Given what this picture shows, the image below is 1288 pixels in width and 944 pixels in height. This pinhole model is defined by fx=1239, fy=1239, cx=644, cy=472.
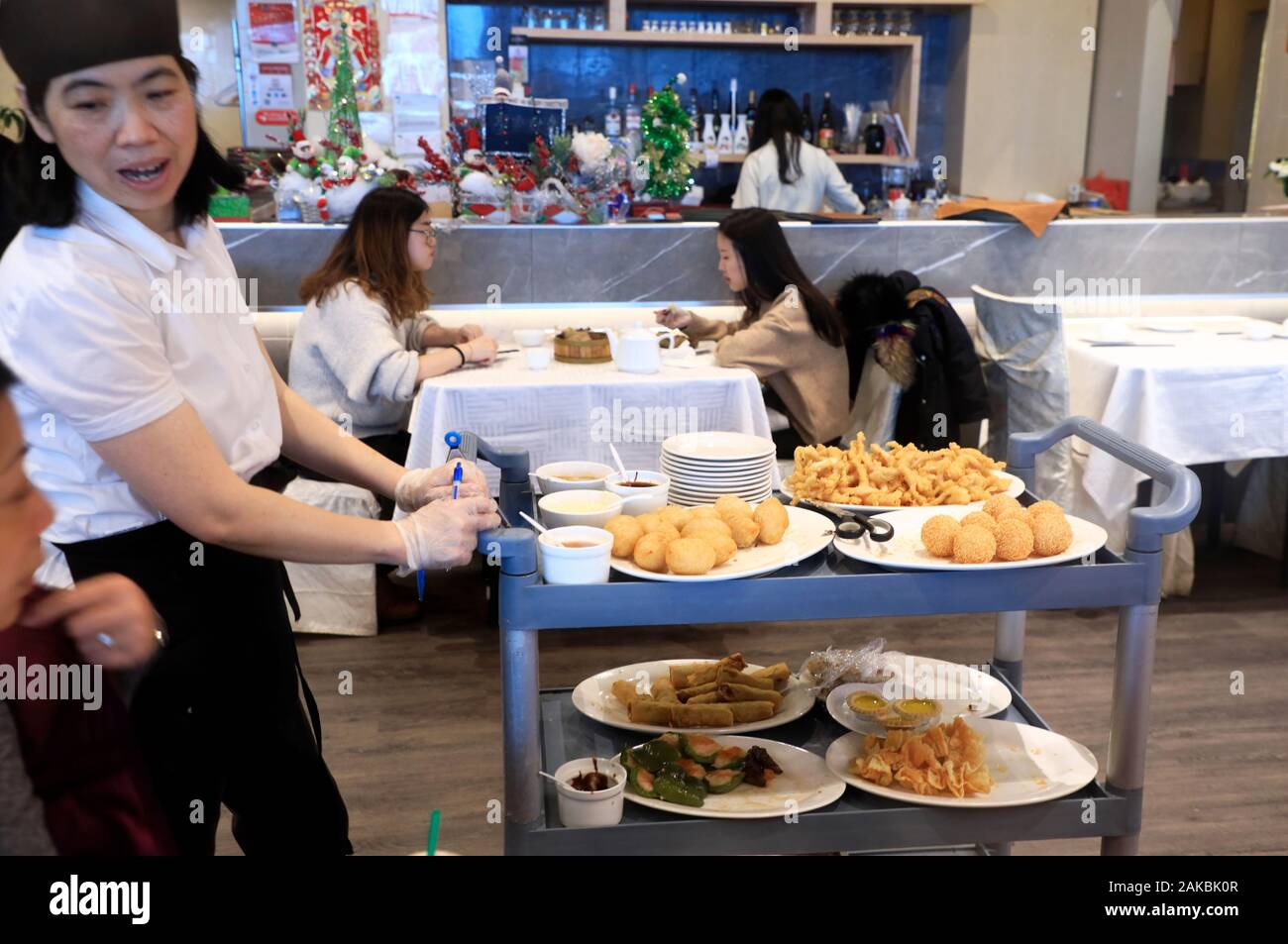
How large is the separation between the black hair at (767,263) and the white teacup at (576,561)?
Result: 256cm

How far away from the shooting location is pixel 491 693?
3.29 metres

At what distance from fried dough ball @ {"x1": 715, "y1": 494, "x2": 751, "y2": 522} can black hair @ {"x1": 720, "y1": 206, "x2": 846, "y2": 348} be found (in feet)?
7.83

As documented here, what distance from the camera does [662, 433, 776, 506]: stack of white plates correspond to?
1.73m

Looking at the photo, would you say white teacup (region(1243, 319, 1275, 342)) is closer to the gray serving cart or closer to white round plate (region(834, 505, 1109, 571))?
the gray serving cart

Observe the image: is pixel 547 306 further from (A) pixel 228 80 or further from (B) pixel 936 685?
(A) pixel 228 80

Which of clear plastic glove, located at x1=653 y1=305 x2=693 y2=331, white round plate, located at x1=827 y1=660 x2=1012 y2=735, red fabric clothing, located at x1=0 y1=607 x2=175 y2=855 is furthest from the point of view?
clear plastic glove, located at x1=653 y1=305 x2=693 y2=331

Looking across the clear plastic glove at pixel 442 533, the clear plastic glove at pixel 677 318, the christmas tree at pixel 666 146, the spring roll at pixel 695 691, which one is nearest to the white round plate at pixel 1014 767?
the spring roll at pixel 695 691

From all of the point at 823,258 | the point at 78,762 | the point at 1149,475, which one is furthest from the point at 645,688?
the point at 823,258

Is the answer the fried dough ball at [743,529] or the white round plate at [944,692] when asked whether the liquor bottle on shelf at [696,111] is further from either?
the fried dough ball at [743,529]

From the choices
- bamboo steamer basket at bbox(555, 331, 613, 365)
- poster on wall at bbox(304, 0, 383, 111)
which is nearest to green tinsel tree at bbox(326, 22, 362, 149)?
bamboo steamer basket at bbox(555, 331, 613, 365)

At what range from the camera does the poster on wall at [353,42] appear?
6.59 meters
